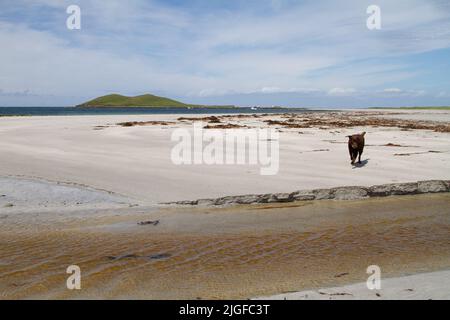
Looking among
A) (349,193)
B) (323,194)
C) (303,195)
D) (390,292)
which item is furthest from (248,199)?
(390,292)

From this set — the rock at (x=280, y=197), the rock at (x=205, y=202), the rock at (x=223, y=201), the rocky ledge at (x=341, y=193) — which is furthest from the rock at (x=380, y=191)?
the rock at (x=205, y=202)

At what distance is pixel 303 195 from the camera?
8531 millimetres

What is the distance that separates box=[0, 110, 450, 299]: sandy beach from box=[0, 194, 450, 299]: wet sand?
22 millimetres

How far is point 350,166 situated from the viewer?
448 inches

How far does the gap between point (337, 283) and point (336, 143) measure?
12.8 meters

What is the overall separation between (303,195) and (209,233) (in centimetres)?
307

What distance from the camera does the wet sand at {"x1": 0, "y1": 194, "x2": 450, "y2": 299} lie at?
4.36 meters

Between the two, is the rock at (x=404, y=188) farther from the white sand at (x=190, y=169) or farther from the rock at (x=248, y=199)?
the rock at (x=248, y=199)

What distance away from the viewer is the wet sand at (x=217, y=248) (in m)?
4.36

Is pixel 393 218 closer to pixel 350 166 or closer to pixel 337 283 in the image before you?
pixel 337 283

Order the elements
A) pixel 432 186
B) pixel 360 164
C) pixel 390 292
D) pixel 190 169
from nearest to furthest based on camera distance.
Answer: pixel 390 292, pixel 432 186, pixel 190 169, pixel 360 164

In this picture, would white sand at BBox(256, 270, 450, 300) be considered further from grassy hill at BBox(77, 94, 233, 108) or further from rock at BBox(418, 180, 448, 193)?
grassy hill at BBox(77, 94, 233, 108)

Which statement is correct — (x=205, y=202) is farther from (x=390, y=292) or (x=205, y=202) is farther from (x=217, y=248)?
(x=390, y=292)
